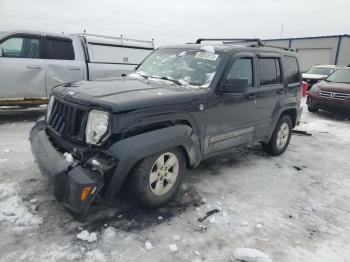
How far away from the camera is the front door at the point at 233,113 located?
3.87 m

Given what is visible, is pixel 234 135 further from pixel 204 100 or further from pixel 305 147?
pixel 305 147

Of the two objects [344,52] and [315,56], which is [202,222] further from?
[315,56]

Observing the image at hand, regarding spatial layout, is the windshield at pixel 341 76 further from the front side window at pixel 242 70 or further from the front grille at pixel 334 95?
the front side window at pixel 242 70

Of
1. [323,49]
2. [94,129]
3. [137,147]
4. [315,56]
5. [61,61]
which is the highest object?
[323,49]

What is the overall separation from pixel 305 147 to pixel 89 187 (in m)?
5.04

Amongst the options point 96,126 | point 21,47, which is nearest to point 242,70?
point 96,126

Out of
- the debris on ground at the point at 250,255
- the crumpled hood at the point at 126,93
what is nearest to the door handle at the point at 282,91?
the crumpled hood at the point at 126,93

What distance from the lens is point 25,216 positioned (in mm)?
3131

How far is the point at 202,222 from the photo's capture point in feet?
10.7

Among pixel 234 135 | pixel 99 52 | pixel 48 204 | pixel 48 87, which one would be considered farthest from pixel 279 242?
pixel 99 52

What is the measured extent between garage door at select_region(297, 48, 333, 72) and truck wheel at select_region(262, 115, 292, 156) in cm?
2478

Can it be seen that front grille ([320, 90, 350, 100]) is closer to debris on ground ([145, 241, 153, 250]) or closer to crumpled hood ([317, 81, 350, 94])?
crumpled hood ([317, 81, 350, 94])

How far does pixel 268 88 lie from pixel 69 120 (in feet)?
9.88

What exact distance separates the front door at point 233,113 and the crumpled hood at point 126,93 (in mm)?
350
